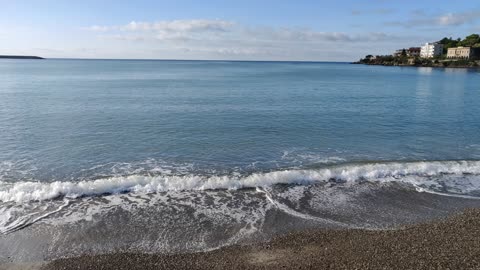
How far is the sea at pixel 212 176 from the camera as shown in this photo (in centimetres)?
1460

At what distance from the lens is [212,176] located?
20.8 meters

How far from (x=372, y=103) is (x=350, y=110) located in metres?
8.83

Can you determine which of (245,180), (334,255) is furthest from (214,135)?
(334,255)

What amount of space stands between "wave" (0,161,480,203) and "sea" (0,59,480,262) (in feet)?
0.29

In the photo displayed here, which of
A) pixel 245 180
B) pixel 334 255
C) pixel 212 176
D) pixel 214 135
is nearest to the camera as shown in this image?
pixel 334 255

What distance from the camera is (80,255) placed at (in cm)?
1266

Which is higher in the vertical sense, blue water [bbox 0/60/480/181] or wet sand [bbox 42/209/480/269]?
blue water [bbox 0/60/480/181]

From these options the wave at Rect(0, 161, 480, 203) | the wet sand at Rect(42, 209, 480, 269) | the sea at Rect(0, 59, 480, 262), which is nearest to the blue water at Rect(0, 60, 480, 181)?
the sea at Rect(0, 59, 480, 262)

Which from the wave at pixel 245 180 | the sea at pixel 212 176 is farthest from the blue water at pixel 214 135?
the wave at pixel 245 180

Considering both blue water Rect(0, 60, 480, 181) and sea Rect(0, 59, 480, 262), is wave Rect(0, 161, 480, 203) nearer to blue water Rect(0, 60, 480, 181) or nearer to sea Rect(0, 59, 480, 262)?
sea Rect(0, 59, 480, 262)

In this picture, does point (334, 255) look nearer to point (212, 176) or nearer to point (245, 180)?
point (245, 180)

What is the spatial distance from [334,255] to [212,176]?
10110mm

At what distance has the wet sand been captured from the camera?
11344 millimetres

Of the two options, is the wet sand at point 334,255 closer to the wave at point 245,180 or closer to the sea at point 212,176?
the sea at point 212,176
